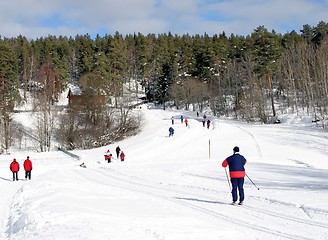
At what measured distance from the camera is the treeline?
61438 millimetres

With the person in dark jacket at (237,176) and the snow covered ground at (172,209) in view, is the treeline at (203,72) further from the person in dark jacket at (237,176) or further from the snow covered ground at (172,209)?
the person in dark jacket at (237,176)

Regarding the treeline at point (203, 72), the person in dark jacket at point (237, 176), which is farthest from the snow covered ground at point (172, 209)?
the treeline at point (203, 72)

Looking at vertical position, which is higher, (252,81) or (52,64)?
(52,64)

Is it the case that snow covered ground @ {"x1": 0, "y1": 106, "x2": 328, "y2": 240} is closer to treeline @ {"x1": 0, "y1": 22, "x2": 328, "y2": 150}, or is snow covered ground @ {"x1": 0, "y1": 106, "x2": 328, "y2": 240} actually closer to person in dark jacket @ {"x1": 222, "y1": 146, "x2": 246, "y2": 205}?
person in dark jacket @ {"x1": 222, "y1": 146, "x2": 246, "y2": 205}

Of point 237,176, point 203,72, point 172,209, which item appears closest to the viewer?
point 172,209

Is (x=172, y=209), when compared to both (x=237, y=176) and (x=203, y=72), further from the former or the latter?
(x=203, y=72)

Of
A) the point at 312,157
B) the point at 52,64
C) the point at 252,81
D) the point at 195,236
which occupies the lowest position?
the point at 312,157

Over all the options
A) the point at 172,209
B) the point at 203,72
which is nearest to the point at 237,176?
the point at 172,209

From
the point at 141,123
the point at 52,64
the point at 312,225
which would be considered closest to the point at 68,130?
the point at 141,123

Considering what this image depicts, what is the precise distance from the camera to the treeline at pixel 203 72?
6144 cm

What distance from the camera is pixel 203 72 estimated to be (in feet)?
292

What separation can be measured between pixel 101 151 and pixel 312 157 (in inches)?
772

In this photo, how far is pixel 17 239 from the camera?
8.35 meters

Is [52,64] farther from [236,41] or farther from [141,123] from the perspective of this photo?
[236,41]
